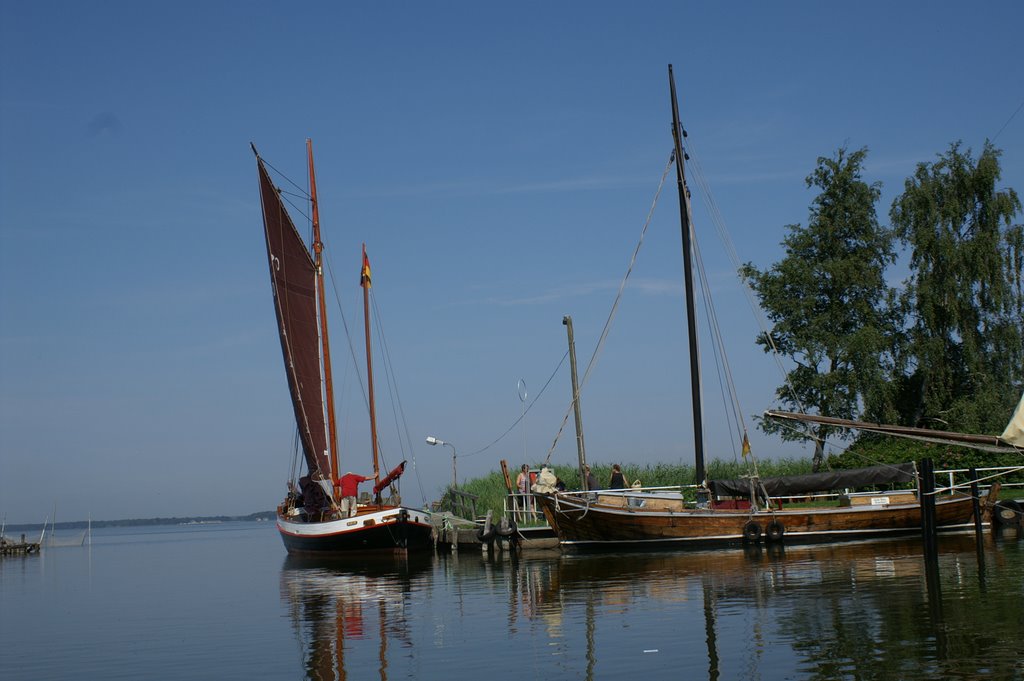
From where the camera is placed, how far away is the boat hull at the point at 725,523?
27.9m

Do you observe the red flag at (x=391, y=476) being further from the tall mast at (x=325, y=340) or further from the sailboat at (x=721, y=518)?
the sailboat at (x=721, y=518)

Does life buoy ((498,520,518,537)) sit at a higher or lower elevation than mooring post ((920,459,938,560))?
lower

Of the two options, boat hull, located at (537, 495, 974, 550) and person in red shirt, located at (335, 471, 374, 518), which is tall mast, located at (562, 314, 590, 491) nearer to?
boat hull, located at (537, 495, 974, 550)

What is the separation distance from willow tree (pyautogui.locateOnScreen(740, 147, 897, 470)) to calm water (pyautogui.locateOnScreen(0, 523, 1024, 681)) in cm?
1774

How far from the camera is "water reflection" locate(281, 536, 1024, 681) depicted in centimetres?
1142

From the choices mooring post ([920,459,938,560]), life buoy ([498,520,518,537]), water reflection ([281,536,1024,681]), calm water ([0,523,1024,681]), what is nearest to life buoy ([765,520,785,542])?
calm water ([0,523,1024,681])

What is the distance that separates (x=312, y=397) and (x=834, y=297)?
23225 millimetres

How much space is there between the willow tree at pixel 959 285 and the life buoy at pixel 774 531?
1676 centimetres

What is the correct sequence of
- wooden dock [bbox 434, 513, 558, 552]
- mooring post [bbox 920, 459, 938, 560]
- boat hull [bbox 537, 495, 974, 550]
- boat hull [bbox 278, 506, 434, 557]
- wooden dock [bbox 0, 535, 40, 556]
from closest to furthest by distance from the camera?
mooring post [bbox 920, 459, 938, 560], boat hull [bbox 537, 495, 974, 550], wooden dock [bbox 434, 513, 558, 552], boat hull [bbox 278, 506, 434, 557], wooden dock [bbox 0, 535, 40, 556]

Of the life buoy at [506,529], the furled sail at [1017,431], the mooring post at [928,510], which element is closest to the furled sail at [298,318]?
the life buoy at [506,529]

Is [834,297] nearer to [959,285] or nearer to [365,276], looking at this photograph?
[959,285]

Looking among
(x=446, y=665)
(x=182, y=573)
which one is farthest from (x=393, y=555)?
(x=446, y=665)

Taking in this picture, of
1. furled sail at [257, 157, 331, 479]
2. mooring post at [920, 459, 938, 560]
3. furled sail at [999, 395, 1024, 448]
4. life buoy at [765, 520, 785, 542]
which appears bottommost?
life buoy at [765, 520, 785, 542]

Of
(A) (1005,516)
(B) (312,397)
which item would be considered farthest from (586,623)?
(B) (312,397)
